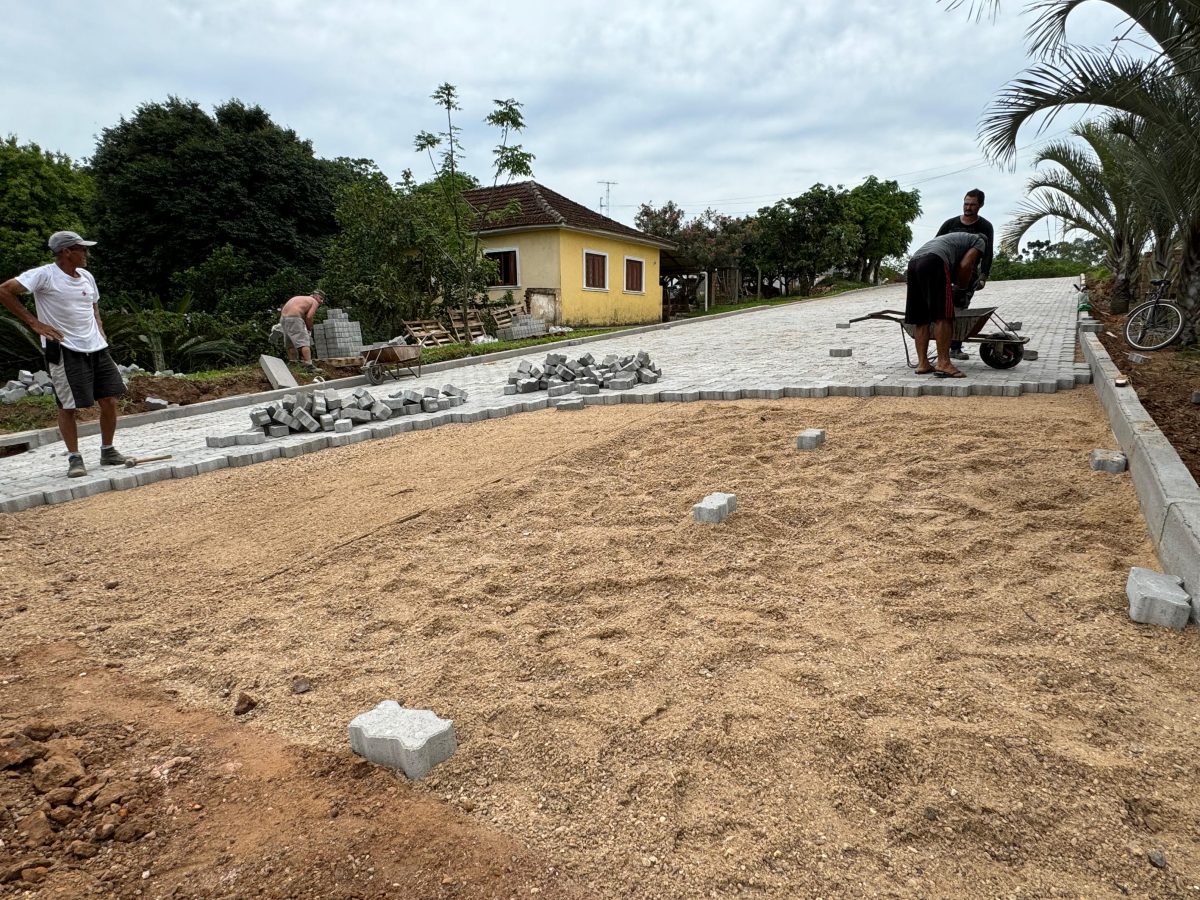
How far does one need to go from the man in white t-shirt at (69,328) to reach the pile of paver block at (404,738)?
14.9ft

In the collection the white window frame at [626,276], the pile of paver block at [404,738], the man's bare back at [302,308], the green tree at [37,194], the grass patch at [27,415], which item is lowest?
the pile of paver block at [404,738]

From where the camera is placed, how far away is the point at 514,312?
57.7 ft

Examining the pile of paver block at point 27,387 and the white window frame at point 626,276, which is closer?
the pile of paver block at point 27,387

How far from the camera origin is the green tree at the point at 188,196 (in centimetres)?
2359

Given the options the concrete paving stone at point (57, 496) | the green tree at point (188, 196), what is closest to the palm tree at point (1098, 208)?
the concrete paving stone at point (57, 496)

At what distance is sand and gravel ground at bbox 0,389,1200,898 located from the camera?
5.47ft

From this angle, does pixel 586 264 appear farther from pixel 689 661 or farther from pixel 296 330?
pixel 689 661

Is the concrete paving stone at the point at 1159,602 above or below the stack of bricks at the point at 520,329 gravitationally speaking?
below

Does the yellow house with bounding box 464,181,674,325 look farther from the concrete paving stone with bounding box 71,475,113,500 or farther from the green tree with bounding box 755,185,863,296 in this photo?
the concrete paving stone with bounding box 71,475,113,500

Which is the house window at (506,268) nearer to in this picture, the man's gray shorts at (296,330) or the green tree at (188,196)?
the green tree at (188,196)

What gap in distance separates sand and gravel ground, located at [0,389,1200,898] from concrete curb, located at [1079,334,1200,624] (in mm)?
130

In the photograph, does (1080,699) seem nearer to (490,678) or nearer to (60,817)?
(490,678)

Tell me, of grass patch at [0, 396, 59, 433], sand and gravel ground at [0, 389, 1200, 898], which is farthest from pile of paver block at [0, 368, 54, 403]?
sand and gravel ground at [0, 389, 1200, 898]

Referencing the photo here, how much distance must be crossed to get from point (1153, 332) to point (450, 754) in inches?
396
